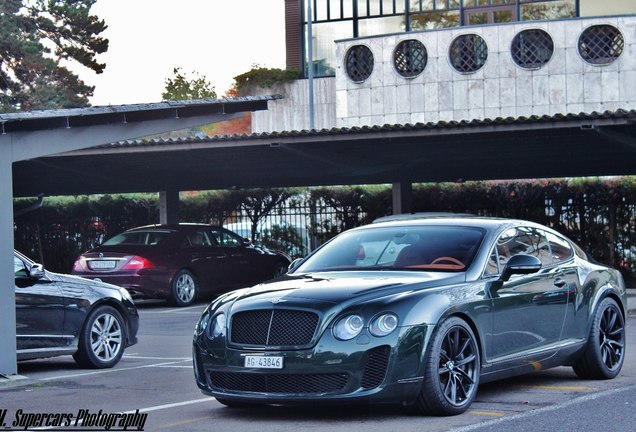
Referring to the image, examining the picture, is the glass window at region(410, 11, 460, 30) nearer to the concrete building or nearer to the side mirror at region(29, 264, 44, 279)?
the concrete building

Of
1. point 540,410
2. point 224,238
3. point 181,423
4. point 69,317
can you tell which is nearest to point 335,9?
point 224,238

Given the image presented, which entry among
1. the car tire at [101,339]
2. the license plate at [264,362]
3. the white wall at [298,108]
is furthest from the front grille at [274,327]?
the white wall at [298,108]

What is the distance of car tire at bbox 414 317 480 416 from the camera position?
8477mm

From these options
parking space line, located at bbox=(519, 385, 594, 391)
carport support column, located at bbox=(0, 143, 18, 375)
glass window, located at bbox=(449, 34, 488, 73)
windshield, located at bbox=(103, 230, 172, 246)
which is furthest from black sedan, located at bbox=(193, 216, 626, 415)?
glass window, located at bbox=(449, 34, 488, 73)

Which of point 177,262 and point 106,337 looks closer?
point 106,337

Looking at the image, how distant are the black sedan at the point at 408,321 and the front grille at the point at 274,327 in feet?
0.03

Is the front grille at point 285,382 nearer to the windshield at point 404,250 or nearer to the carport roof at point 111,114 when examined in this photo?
the windshield at point 404,250

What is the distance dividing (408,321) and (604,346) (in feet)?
10.3

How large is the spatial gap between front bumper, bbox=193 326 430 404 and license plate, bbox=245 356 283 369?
1.0 inches

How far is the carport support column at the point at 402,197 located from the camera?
26094mm

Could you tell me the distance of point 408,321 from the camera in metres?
8.41

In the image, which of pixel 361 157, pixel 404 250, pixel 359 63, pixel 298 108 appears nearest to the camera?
pixel 404 250

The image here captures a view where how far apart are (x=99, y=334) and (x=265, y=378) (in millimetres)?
5020

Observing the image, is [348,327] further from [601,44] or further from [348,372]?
[601,44]
